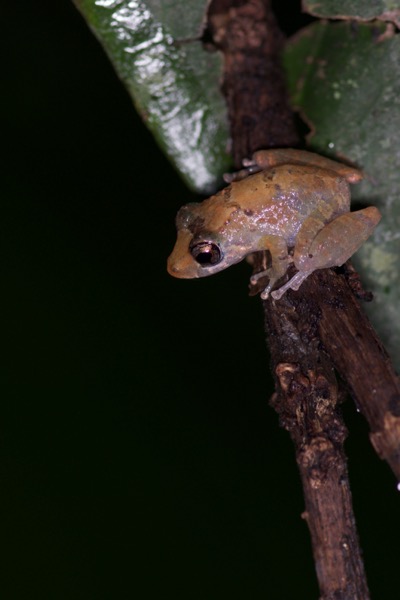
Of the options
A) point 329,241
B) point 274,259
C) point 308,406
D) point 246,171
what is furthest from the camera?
point 246,171

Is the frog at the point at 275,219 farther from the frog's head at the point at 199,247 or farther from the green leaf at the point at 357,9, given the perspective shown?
the green leaf at the point at 357,9

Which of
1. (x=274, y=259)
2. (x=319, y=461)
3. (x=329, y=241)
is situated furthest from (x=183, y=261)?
(x=319, y=461)

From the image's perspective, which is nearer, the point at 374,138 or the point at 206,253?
the point at 206,253

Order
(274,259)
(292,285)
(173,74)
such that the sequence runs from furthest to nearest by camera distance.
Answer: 1. (173,74)
2. (274,259)
3. (292,285)

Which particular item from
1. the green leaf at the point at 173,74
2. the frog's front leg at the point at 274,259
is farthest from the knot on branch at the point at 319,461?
the green leaf at the point at 173,74

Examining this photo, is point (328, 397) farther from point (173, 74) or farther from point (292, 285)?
point (173, 74)

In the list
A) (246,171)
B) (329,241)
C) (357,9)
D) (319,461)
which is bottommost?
(319,461)

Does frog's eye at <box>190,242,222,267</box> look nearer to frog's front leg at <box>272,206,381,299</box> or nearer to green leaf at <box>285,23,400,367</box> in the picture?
frog's front leg at <box>272,206,381,299</box>
